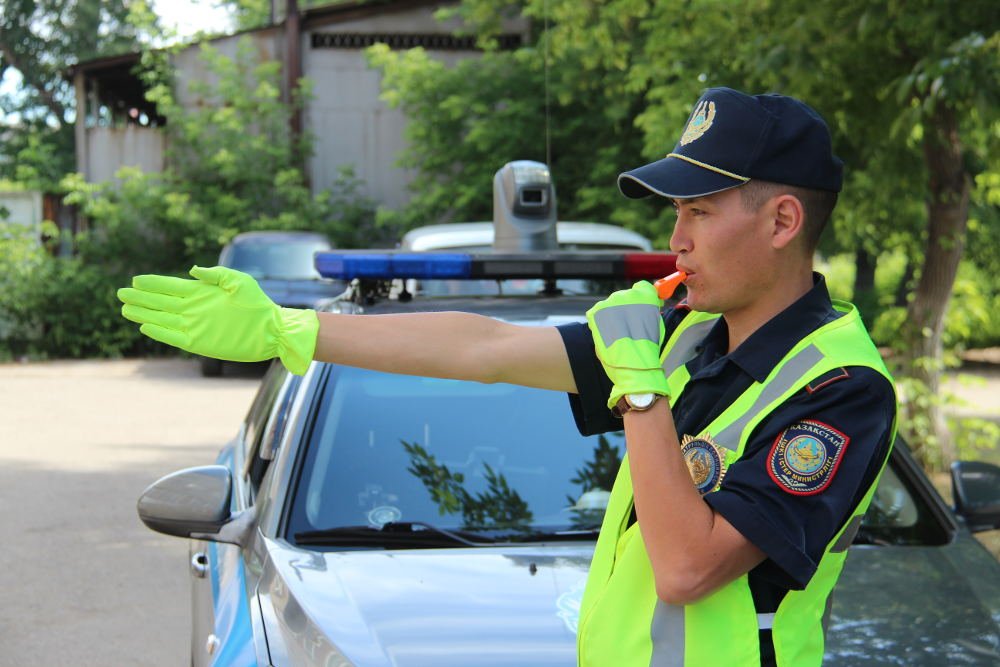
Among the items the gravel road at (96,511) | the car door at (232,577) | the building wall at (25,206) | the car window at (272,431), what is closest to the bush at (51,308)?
the building wall at (25,206)

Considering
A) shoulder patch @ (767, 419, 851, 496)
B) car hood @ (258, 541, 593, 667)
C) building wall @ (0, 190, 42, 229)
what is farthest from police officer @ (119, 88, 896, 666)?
building wall @ (0, 190, 42, 229)

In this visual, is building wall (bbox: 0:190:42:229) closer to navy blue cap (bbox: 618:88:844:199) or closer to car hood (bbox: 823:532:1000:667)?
car hood (bbox: 823:532:1000:667)

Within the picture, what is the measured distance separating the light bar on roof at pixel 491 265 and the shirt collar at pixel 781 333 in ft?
4.66

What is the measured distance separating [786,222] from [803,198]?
4cm

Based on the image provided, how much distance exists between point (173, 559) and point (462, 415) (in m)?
4.22

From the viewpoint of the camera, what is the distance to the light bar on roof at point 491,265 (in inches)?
127

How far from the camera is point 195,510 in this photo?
10.2 ft

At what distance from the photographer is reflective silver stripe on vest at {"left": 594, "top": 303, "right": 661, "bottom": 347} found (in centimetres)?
176

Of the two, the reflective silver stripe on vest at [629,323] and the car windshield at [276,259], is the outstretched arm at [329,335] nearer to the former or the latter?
the reflective silver stripe on vest at [629,323]

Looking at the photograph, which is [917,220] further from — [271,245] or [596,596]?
[271,245]

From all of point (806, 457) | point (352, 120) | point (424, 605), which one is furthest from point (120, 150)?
point (806, 457)

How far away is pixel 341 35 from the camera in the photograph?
21.2 meters

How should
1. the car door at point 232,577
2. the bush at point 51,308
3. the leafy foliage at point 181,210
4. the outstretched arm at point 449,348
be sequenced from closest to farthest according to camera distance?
the outstretched arm at point 449,348
the car door at point 232,577
the bush at point 51,308
the leafy foliage at point 181,210

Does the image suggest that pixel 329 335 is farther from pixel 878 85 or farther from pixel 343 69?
pixel 343 69
